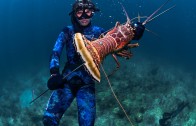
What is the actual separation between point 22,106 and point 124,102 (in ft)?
15.9

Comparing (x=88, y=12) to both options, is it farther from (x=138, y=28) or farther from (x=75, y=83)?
(x=75, y=83)

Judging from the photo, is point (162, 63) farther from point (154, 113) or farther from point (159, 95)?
point (154, 113)

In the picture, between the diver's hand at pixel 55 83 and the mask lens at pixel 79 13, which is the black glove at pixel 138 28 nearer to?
the mask lens at pixel 79 13

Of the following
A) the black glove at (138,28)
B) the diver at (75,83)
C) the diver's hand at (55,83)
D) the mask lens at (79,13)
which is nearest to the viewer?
the diver's hand at (55,83)

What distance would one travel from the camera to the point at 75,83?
491 centimetres

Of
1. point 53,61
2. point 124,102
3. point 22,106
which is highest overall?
point 53,61

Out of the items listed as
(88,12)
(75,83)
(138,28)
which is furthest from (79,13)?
(75,83)

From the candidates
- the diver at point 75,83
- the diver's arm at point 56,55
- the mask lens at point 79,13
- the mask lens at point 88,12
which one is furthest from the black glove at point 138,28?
the diver's arm at point 56,55

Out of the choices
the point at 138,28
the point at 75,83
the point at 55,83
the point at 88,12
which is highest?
the point at 88,12

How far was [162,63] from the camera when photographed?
16156 mm

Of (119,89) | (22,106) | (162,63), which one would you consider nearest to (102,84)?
(119,89)

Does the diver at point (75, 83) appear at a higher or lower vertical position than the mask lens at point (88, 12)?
lower

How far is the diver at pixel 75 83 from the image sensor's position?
183 inches

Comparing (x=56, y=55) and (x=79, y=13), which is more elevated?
(x=79, y=13)
